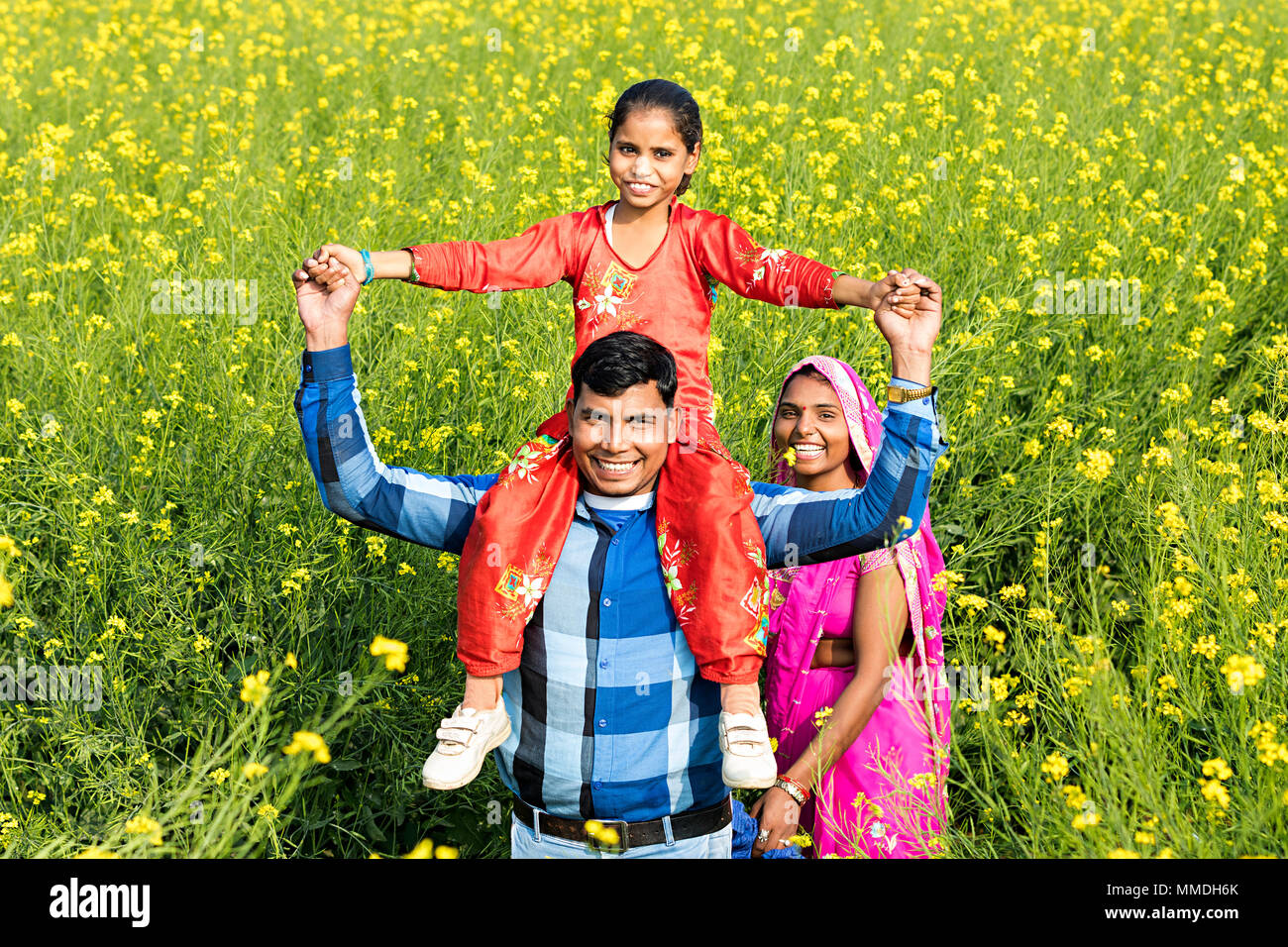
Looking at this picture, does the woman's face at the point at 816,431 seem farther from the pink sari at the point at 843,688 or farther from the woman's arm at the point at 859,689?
the woman's arm at the point at 859,689

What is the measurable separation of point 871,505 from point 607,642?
0.46 meters

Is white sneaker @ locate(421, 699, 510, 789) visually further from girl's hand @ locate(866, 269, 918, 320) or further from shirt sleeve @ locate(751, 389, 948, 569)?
girl's hand @ locate(866, 269, 918, 320)

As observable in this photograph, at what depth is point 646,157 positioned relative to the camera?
229 cm

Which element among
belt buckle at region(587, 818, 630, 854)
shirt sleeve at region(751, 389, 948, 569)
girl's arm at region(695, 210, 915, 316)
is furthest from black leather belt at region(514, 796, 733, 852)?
girl's arm at region(695, 210, 915, 316)

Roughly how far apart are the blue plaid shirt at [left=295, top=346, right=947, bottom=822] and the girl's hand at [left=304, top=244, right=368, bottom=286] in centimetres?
12

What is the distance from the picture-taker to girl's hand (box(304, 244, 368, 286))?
1817mm

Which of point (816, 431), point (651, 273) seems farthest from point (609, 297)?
point (816, 431)

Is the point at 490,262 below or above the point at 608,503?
above

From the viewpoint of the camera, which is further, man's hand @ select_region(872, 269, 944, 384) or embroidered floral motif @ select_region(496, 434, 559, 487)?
embroidered floral motif @ select_region(496, 434, 559, 487)

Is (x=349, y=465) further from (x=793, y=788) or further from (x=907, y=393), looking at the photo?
(x=793, y=788)

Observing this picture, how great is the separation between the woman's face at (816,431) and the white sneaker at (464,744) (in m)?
0.94

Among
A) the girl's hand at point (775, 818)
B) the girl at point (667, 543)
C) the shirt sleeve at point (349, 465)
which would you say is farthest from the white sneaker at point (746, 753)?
the shirt sleeve at point (349, 465)

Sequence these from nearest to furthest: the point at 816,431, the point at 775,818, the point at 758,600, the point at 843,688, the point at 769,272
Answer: the point at 758,600, the point at 775,818, the point at 769,272, the point at 843,688, the point at 816,431

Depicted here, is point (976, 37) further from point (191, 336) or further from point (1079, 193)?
point (191, 336)
